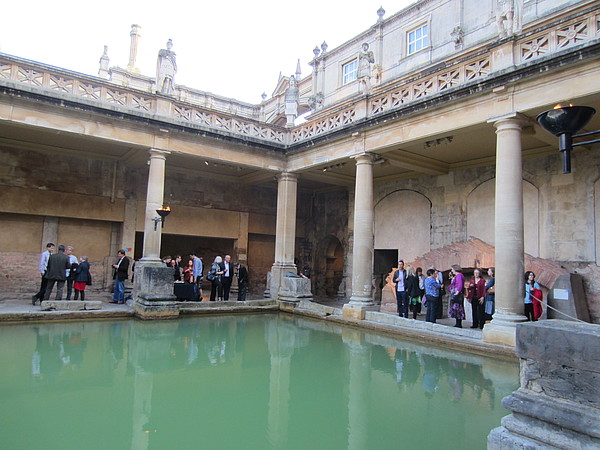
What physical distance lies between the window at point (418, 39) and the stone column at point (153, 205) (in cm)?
1172

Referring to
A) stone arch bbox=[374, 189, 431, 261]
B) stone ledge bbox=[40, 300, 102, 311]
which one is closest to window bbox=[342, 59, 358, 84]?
stone arch bbox=[374, 189, 431, 261]

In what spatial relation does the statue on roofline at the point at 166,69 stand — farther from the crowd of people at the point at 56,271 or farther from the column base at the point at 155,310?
the column base at the point at 155,310

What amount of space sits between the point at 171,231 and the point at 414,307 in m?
9.47

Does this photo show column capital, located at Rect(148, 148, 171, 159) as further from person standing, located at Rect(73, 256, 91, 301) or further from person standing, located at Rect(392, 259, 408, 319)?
person standing, located at Rect(392, 259, 408, 319)

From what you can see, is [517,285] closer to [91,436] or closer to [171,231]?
[91,436]

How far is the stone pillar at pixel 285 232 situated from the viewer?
46.1 feet

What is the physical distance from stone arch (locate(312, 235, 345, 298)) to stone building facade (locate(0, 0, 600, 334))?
68 mm

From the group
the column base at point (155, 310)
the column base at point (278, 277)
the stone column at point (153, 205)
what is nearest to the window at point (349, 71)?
the column base at point (278, 277)

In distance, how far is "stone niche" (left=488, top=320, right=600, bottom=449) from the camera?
2.51 m

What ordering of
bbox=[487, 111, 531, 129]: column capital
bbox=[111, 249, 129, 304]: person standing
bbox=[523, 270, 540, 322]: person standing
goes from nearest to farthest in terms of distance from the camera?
bbox=[487, 111, 531, 129]: column capital < bbox=[523, 270, 540, 322]: person standing < bbox=[111, 249, 129, 304]: person standing

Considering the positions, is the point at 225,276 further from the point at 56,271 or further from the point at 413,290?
the point at 413,290

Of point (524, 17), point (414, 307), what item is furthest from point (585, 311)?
point (524, 17)

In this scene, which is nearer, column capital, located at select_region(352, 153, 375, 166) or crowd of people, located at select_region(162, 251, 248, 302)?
column capital, located at select_region(352, 153, 375, 166)

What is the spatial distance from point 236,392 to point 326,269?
48.3 feet
